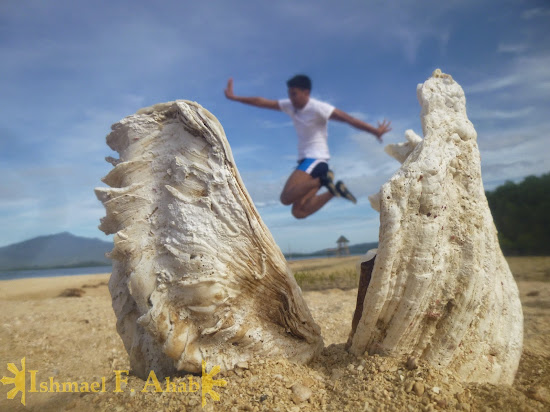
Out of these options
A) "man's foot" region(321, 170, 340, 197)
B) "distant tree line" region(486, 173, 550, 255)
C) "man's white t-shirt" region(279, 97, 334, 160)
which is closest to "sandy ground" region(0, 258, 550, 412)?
"man's foot" region(321, 170, 340, 197)

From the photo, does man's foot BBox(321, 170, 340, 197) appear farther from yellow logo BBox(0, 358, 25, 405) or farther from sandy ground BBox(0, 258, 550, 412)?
yellow logo BBox(0, 358, 25, 405)

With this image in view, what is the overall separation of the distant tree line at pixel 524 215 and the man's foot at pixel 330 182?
16.9ft

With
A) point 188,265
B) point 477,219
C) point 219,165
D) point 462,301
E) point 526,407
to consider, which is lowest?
point 526,407

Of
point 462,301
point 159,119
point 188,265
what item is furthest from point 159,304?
point 462,301

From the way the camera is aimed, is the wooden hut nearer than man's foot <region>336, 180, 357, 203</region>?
No

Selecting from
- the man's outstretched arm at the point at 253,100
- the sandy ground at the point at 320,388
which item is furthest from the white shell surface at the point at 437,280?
the man's outstretched arm at the point at 253,100

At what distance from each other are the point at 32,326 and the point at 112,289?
3.58 meters

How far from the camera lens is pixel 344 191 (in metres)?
8.39

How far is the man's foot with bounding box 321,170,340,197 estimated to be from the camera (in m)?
8.20

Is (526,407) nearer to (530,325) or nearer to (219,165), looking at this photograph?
(219,165)

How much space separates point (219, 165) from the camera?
223 cm

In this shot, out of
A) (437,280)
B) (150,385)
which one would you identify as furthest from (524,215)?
(150,385)

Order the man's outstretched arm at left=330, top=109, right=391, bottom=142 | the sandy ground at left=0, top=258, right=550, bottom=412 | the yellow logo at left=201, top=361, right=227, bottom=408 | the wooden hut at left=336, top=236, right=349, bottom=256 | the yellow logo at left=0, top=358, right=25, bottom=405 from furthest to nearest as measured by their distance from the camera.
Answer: the wooden hut at left=336, top=236, right=349, bottom=256 → the man's outstretched arm at left=330, top=109, right=391, bottom=142 → the yellow logo at left=0, top=358, right=25, bottom=405 → the yellow logo at left=201, top=361, right=227, bottom=408 → the sandy ground at left=0, top=258, right=550, bottom=412

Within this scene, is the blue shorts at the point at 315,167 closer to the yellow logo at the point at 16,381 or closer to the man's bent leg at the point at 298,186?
the man's bent leg at the point at 298,186
